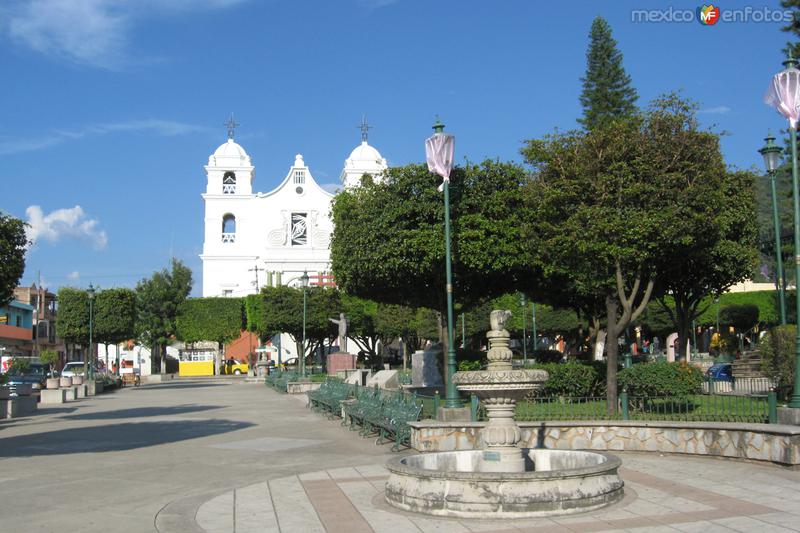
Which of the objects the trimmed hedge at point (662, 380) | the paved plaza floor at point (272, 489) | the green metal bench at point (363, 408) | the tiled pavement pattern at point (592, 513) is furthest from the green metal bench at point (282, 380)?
the tiled pavement pattern at point (592, 513)

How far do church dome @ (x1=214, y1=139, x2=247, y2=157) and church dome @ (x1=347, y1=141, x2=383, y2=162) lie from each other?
39.0 feet

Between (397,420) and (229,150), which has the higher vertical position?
(229,150)

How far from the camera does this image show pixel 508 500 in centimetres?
783

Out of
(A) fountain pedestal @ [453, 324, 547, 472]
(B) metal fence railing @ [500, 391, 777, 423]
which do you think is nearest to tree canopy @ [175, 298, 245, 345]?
(B) metal fence railing @ [500, 391, 777, 423]

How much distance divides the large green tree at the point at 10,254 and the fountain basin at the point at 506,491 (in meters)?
13.8

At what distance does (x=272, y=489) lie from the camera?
9.88 metres

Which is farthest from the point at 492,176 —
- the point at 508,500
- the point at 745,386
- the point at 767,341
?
the point at 508,500

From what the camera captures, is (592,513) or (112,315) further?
(112,315)

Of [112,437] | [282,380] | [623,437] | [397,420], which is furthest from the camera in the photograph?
[282,380]

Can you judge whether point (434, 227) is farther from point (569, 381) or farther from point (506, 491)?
point (506, 491)

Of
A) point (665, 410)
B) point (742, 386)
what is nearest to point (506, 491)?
point (665, 410)

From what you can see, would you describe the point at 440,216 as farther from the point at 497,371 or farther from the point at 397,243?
the point at 497,371

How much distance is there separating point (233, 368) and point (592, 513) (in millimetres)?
59563

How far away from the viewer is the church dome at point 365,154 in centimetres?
8476
